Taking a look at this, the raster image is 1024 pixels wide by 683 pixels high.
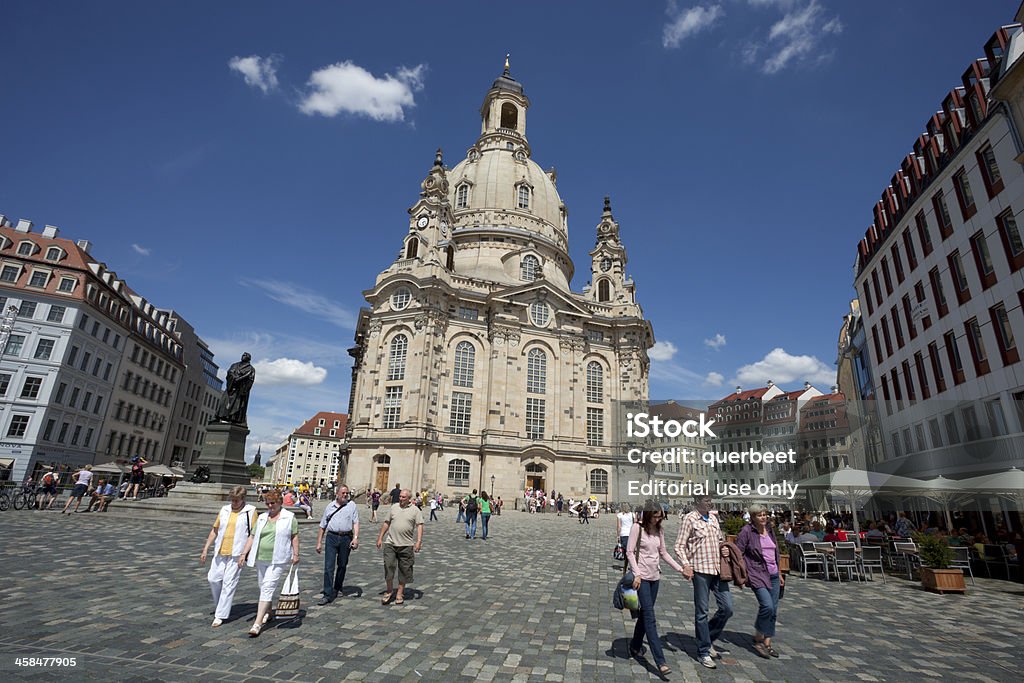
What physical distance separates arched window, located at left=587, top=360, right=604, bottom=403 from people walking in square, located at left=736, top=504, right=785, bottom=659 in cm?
4491

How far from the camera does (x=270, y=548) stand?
6.77 meters

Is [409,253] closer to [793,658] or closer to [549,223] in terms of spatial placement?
[549,223]

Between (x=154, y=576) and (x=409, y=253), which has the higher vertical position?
(x=409, y=253)

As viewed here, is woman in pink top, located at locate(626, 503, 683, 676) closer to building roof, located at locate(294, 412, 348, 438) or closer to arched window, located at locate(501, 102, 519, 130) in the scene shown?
arched window, located at locate(501, 102, 519, 130)

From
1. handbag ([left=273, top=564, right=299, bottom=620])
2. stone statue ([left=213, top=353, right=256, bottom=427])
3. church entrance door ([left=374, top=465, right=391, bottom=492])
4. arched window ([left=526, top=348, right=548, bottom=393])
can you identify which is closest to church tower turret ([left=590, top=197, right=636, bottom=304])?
arched window ([left=526, top=348, right=548, bottom=393])

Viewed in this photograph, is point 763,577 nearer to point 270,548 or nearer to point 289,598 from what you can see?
point 289,598

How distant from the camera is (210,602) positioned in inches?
309

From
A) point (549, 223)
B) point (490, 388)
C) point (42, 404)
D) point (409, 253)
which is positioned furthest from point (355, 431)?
point (549, 223)

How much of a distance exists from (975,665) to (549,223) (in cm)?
6033

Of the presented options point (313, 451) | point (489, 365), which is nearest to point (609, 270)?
point (489, 365)

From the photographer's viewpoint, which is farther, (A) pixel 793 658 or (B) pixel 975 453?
(B) pixel 975 453

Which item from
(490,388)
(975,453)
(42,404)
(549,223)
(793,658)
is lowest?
(793,658)

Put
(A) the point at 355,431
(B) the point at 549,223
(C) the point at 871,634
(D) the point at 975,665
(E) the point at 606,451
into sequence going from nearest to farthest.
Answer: (D) the point at 975,665, (C) the point at 871,634, (A) the point at 355,431, (E) the point at 606,451, (B) the point at 549,223

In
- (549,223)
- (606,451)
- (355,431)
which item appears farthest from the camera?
(549,223)
